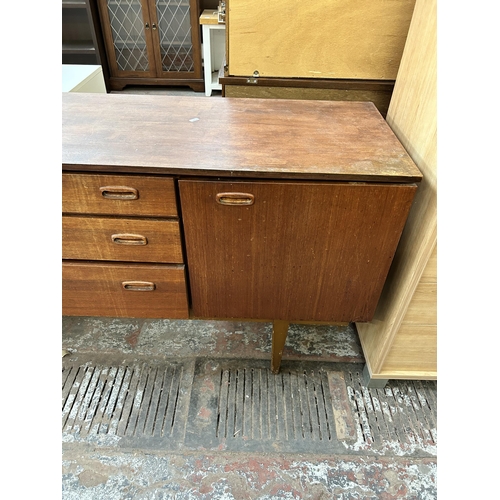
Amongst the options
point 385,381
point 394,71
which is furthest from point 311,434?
point 394,71

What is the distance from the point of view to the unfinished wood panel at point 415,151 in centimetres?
87

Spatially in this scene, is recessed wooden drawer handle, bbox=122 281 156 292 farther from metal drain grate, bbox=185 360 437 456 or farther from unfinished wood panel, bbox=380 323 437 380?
unfinished wood panel, bbox=380 323 437 380

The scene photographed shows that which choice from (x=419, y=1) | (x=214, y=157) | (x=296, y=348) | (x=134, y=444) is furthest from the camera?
(x=296, y=348)

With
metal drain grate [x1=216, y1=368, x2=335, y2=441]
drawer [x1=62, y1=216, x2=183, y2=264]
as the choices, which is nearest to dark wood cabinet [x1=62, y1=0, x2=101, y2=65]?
drawer [x1=62, y1=216, x2=183, y2=264]

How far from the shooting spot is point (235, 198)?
2.81 feet

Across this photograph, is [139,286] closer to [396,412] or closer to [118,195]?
[118,195]

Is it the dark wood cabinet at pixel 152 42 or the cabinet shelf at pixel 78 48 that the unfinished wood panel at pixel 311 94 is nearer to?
the dark wood cabinet at pixel 152 42

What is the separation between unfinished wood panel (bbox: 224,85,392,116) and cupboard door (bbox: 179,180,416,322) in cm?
50

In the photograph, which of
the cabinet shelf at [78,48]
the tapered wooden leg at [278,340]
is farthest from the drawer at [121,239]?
the cabinet shelf at [78,48]

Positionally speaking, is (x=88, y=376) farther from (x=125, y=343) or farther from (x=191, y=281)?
(x=191, y=281)

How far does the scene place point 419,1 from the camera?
958 millimetres

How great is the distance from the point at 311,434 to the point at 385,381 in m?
0.31

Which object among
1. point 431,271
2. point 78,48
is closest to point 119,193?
point 431,271
